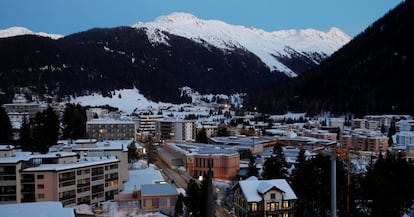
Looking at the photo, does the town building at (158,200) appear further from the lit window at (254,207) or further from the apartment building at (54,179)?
the lit window at (254,207)

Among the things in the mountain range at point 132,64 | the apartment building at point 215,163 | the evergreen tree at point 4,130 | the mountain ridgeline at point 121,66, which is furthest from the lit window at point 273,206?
the mountain ridgeline at point 121,66

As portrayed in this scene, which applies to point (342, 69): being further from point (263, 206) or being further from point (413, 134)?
point (263, 206)

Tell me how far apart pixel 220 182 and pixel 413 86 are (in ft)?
181

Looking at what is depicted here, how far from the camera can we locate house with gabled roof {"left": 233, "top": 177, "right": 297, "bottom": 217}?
16.5 metres

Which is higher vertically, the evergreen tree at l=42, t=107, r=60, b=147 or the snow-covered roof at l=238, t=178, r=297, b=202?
the evergreen tree at l=42, t=107, r=60, b=147

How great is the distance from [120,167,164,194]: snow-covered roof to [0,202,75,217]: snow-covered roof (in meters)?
7.18

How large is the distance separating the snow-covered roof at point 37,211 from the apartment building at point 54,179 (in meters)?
4.76

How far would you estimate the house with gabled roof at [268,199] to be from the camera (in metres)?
16.5

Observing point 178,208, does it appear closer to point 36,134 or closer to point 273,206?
point 273,206

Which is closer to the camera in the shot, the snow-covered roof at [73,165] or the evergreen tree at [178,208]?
the evergreen tree at [178,208]

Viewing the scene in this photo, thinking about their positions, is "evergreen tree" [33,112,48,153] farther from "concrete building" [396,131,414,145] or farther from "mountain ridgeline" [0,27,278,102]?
"mountain ridgeline" [0,27,278,102]

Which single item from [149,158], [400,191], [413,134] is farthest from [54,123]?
[413,134]

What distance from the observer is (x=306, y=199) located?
59.9 ft

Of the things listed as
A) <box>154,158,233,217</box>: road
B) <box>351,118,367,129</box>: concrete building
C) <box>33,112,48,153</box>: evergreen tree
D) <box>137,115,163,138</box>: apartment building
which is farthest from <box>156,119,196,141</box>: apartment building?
<box>33,112,48,153</box>: evergreen tree
